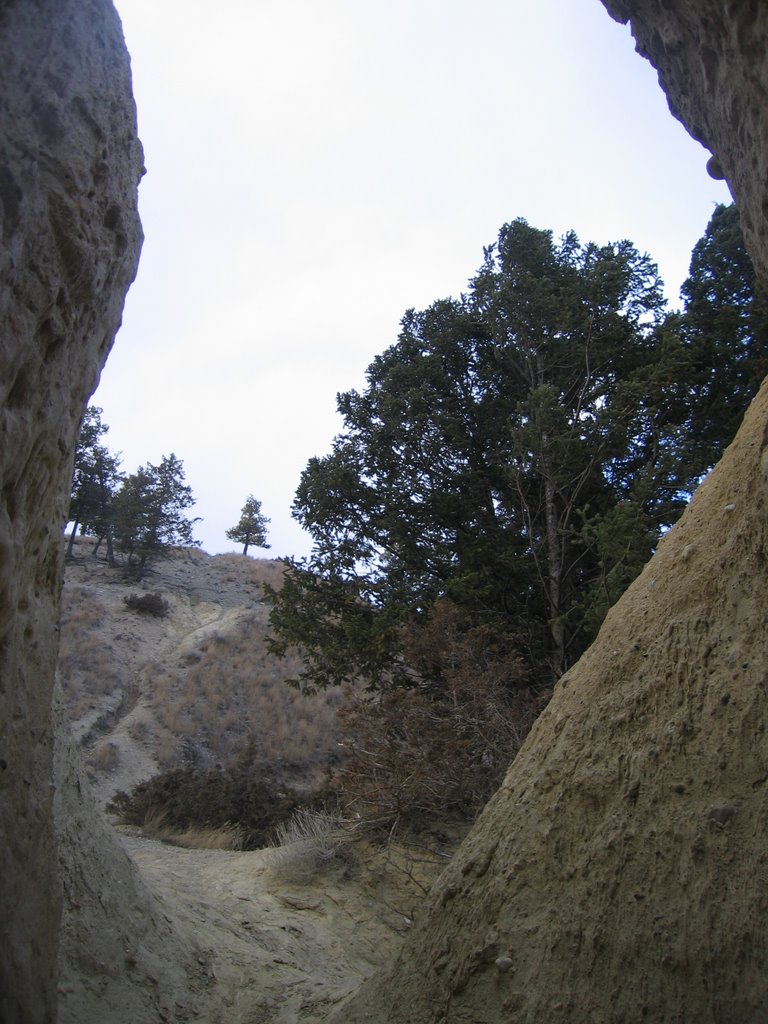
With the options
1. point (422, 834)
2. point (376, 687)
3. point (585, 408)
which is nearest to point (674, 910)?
point (422, 834)

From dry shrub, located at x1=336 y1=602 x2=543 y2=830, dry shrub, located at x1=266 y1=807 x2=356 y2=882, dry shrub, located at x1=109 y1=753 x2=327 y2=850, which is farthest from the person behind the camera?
dry shrub, located at x1=109 y1=753 x2=327 y2=850

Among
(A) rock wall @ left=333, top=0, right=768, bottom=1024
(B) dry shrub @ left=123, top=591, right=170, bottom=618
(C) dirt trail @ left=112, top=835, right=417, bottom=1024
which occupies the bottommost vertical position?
(C) dirt trail @ left=112, top=835, right=417, bottom=1024

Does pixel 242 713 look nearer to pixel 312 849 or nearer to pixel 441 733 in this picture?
pixel 312 849

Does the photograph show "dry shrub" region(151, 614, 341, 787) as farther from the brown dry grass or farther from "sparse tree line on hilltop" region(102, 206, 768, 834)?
"sparse tree line on hilltop" region(102, 206, 768, 834)

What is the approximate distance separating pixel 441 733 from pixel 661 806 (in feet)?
17.5

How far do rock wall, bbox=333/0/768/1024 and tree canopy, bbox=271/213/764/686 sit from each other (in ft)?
18.4

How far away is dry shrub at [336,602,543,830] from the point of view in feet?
30.1

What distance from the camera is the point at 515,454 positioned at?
12164 millimetres

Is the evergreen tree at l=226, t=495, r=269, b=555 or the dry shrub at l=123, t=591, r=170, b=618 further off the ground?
the evergreen tree at l=226, t=495, r=269, b=555

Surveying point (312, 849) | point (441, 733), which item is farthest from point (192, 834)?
point (441, 733)

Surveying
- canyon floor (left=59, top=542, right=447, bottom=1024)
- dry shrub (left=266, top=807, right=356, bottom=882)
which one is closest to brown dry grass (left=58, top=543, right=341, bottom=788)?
canyon floor (left=59, top=542, right=447, bottom=1024)

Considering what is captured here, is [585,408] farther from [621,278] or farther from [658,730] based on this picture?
[658,730]

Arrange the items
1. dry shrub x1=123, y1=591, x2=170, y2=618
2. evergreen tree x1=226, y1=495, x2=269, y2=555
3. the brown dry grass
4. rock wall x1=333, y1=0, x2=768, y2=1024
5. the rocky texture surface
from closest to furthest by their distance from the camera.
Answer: the rocky texture surface < rock wall x1=333, y1=0, x2=768, y2=1024 < the brown dry grass < dry shrub x1=123, y1=591, x2=170, y2=618 < evergreen tree x1=226, y1=495, x2=269, y2=555

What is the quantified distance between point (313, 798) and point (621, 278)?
37.7ft
